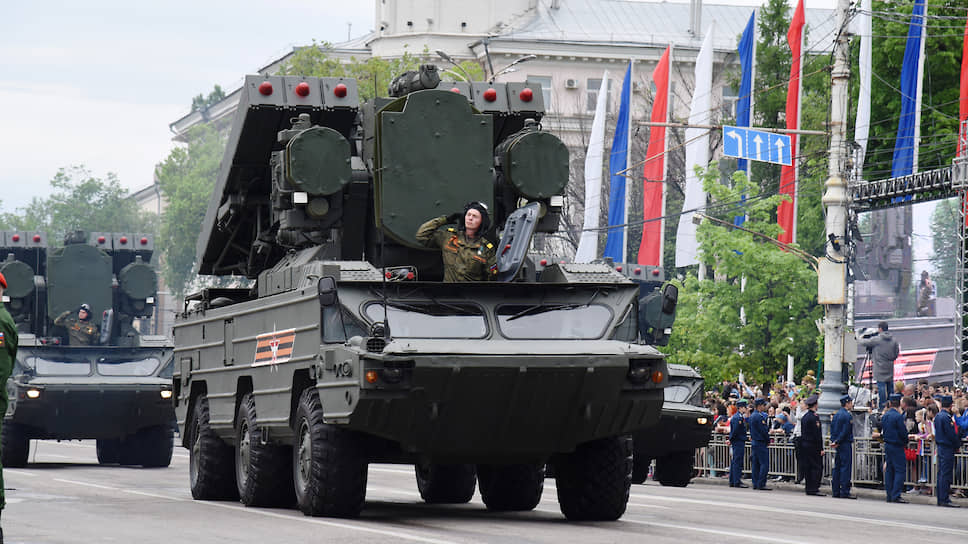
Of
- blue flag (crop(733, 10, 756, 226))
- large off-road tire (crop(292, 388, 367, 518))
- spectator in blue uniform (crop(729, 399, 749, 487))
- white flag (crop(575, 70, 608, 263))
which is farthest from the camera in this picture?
white flag (crop(575, 70, 608, 263))

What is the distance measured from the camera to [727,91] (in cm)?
7281

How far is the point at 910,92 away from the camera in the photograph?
116ft

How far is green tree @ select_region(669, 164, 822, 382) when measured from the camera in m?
38.1

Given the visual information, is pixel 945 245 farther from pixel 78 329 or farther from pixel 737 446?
pixel 78 329

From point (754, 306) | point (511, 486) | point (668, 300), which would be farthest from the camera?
point (754, 306)

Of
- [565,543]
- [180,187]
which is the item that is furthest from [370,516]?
[180,187]

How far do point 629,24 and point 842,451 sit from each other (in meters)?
56.0

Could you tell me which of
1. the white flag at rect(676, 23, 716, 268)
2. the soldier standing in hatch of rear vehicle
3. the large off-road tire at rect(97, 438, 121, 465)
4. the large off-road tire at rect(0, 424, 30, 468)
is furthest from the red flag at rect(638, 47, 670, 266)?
→ the soldier standing in hatch of rear vehicle

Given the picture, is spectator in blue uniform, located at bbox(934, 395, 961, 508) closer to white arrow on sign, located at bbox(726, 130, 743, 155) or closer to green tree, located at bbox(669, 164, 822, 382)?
white arrow on sign, located at bbox(726, 130, 743, 155)

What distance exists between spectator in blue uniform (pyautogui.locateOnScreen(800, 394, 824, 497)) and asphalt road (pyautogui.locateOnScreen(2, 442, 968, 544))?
310 cm

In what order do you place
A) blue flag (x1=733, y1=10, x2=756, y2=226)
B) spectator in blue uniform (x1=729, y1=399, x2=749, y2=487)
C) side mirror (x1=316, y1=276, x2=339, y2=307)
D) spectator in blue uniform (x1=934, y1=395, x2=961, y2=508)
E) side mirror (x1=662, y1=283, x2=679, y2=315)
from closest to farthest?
1. side mirror (x1=316, y1=276, x2=339, y2=307)
2. side mirror (x1=662, y1=283, x2=679, y2=315)
3. spectator in blue uniform (x1=934, y1=395, x2=961, y2=508)
4. spectator in blue uniform (x1=729, y1=399, x2=749, y2=487)
5. blue flag (x1=733, y1=10, x2=756, y2=226)

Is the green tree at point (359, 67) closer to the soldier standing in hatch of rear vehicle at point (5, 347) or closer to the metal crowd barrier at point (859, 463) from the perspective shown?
the metal crowd barrier at point (859, 463)

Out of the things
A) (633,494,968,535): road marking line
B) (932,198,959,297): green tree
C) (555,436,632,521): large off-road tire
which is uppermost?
(932,198,959,297): green tree

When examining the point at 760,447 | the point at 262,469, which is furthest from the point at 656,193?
the point at 262,469
